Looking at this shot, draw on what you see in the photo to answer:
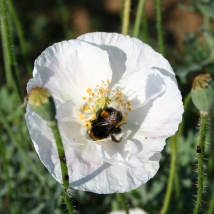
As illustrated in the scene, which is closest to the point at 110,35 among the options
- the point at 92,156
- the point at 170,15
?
the point at 92,156

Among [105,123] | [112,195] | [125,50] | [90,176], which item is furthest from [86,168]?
[112,195]

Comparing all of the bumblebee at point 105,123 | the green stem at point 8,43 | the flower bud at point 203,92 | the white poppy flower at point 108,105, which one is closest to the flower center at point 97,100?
the white poppy flower at point 108,105

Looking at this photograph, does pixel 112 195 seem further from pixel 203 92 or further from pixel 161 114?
pixel 203 92

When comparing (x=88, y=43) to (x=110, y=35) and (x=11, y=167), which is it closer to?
(x=110, y=35)

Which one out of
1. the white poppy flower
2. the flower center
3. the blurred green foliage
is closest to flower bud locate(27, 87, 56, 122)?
the white poppy flower

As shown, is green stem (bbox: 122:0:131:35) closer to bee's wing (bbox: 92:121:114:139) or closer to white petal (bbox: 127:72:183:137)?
white petal (bbox: 127:72:183:137)

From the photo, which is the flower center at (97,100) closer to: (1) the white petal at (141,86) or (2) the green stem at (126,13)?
(1) the white petal at (141,86)
